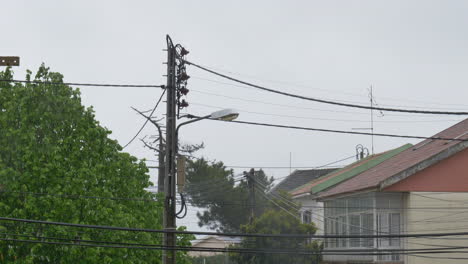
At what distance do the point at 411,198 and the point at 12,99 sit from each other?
46.1 ft

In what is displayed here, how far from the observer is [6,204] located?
22.7 meters

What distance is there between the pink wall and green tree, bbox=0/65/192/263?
9900 mm

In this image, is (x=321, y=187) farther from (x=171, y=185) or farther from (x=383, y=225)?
(x=171, y=185)

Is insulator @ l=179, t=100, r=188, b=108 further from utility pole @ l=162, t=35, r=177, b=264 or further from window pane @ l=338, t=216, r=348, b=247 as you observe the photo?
window pane @ l=338, t=216, r=348, b=247

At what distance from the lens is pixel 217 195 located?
64875mm

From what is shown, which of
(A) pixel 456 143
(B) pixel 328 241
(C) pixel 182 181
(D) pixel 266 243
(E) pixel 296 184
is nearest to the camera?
(C) pixel 182 181

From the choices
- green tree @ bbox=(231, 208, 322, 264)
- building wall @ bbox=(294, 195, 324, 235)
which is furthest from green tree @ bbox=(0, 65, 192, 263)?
building wall @ bbox=(294, 195, 324, 235)

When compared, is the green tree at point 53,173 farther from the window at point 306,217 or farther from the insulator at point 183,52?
the window at point 306,217

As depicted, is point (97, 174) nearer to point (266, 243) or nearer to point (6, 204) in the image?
point (6, 204)

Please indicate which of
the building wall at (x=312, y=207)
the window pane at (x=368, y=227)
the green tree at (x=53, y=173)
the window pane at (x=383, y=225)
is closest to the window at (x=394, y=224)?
the window pane at (x=383, y=225)

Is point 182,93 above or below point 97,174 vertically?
above

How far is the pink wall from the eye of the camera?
27578 mm

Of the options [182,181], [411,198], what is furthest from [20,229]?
[411,198]

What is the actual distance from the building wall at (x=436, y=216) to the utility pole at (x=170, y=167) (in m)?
11.1
